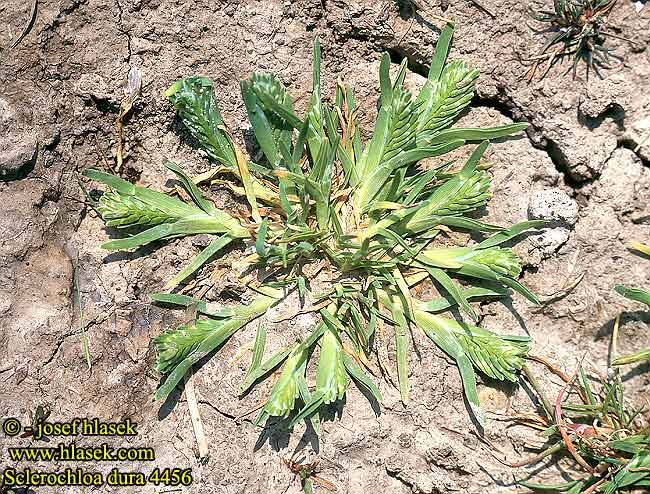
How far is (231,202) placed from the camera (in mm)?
2646

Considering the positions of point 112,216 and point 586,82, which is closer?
point 112,216

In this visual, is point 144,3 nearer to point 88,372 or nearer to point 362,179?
point 362,179

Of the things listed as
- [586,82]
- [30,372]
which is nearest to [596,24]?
[586,82]

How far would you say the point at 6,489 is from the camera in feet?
7.77

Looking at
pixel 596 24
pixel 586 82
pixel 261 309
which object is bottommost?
pixel 261 309

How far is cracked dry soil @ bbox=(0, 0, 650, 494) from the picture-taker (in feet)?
8.06

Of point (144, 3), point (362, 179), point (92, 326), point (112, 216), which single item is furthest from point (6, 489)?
point (144, 3)

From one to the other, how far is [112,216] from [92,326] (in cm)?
46

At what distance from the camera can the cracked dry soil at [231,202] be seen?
8.06ft

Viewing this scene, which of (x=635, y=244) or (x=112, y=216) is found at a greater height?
(x=635, y=244)

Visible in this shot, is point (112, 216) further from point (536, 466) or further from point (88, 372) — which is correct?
point (536, 466)

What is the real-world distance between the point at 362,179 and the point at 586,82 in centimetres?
104

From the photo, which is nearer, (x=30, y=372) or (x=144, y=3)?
(x=30, y=372)

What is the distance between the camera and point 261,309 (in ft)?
8.26
